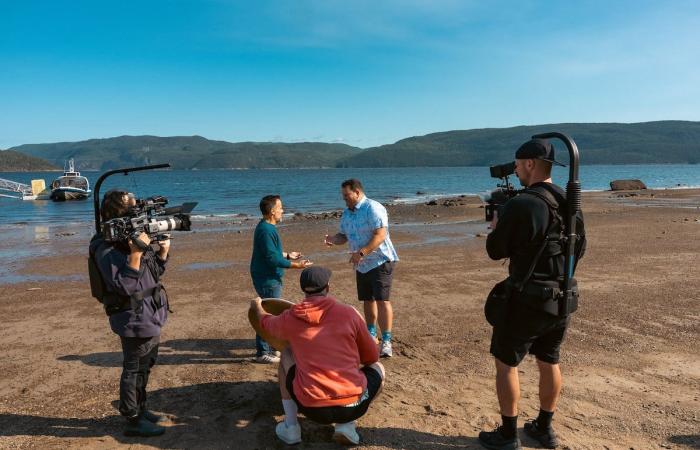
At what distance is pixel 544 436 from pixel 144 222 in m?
3.58

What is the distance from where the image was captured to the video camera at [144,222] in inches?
146

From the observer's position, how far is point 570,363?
5.85 m

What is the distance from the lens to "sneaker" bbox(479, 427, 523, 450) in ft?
12.5

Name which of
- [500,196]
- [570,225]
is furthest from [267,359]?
[570,225]

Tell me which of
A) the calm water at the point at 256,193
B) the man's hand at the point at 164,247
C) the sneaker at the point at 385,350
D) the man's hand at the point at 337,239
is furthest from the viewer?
the calm water at the point at 256,193

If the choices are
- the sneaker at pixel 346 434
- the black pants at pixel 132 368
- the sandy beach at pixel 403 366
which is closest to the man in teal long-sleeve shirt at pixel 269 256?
the sandy beach at pixel 403 366

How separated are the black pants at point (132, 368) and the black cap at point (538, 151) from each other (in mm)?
3269

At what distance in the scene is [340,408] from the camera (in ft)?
11.9

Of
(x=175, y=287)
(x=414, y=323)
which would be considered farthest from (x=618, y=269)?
(x=175, y=287)

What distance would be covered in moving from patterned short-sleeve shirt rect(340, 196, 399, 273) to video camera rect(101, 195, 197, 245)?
2131 millimetres

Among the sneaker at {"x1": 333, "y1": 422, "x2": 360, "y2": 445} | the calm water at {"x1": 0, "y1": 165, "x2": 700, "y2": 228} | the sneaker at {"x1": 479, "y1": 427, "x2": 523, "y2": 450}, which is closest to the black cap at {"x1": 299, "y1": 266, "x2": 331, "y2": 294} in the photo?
the sneaker at {"x1": 333, "y1": 422, "x2": 360, "y2": 445}

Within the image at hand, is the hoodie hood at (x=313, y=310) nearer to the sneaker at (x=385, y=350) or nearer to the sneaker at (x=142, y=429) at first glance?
the sneaker at (x=142, y=429)

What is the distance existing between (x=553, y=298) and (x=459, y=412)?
67.1 inches

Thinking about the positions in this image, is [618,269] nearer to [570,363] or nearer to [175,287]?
[570,363]
